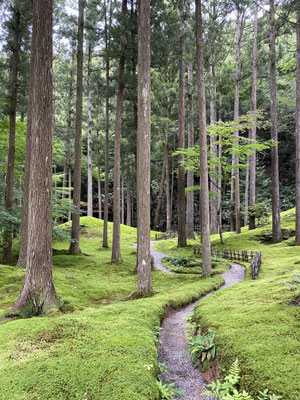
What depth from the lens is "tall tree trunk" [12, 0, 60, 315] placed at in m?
5.33

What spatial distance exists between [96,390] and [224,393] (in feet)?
5.05

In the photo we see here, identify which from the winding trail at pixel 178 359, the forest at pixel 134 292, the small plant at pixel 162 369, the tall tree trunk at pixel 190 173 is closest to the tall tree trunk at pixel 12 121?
the forest at pixel 134 292

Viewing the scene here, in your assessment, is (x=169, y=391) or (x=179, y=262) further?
(x=179, y=262)

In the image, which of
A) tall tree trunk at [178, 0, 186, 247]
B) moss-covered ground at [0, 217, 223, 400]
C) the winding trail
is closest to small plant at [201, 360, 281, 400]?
the winding trail

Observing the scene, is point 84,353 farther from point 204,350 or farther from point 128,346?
point 204,350

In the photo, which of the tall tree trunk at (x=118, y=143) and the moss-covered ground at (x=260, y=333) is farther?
the tall tree trunk at (x=118, y=143)

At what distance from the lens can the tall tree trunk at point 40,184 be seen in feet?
17.5

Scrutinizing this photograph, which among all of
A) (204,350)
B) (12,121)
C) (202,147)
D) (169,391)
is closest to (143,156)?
(202,147)

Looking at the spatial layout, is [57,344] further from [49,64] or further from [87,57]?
[87,57]

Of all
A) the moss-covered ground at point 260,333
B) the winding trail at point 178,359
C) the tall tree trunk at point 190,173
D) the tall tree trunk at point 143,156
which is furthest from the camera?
the tall tree trunk at point 190,173

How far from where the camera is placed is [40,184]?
538 centimetres

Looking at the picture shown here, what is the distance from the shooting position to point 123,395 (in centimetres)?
274

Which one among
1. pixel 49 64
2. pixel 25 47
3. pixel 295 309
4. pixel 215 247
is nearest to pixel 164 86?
pixel 25 47

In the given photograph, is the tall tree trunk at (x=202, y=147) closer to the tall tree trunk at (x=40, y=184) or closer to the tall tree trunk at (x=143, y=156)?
the tall tree trunk at (x=143, y=156)
